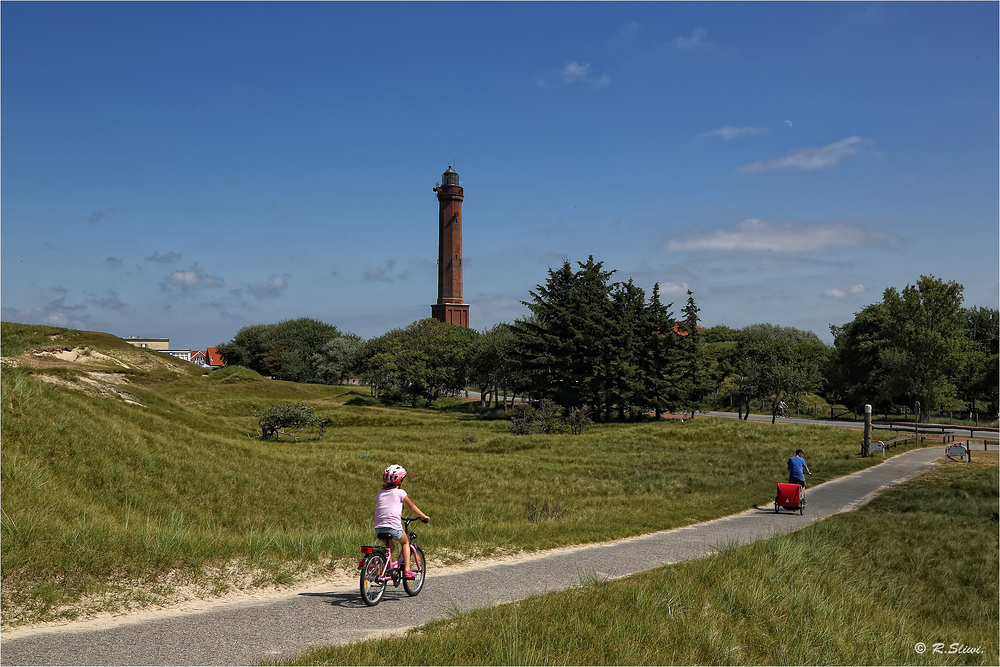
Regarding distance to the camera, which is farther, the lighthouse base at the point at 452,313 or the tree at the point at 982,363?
the lighthouse base at the point at 452,313

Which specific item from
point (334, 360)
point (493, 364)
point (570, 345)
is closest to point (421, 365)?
point (493, 364)

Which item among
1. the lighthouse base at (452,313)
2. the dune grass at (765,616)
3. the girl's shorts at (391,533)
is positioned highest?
the lighthouse base at (452,313)

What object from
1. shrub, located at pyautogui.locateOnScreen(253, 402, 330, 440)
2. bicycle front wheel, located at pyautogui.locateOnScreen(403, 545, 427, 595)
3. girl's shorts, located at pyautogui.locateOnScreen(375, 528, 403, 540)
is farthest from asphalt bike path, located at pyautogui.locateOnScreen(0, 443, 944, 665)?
shrub, located at pyautogui.locateOnScreen(253, 402, 330, 440)

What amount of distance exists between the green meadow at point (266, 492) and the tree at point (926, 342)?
69.4ft

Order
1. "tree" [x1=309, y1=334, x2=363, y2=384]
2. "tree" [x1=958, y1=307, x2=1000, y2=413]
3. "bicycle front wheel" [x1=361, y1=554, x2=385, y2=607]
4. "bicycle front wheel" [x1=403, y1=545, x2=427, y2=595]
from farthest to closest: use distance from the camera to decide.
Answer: "tree" [x1=309, y1=334, x2=363, y2=384]
"tree" [x1=958, y1=307, x2=1000, y2=413]
"bicycle front wheel" [x1=403, y1=545, x2=427, y2=595]
"bicycle front wheel" [x1=361, y1=554, x2=385, y2=607]

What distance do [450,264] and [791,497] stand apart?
115m

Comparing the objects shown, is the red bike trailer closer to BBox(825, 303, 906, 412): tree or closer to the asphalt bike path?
the asphalt bike path

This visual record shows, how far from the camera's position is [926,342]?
58844 mm

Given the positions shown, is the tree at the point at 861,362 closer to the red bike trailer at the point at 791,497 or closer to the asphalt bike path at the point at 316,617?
the red bike trailer at the point at 791,497

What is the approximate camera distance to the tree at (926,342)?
58719 mm

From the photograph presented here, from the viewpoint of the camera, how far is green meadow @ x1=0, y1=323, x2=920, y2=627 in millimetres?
10195

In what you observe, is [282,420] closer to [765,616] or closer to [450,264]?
[765,616]


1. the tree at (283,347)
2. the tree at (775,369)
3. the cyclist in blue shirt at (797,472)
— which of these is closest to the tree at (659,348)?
the tree at (775,369)

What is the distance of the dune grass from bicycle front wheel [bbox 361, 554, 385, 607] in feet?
4.04
